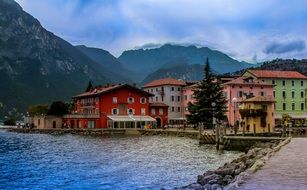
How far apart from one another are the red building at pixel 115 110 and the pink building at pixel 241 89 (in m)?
16.6

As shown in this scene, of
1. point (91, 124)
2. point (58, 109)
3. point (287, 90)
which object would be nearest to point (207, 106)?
point (91, 124)

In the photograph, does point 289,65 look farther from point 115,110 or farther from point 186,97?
point 115,110

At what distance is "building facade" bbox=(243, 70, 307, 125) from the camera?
11344 cm

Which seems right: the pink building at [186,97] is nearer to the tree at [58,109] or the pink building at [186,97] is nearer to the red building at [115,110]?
the red building at [115,110]

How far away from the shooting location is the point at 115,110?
110 m

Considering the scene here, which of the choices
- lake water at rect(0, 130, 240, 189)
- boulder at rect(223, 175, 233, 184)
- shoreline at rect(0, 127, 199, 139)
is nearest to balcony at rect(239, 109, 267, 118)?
lake water at rect(0, 130, 240, 189)

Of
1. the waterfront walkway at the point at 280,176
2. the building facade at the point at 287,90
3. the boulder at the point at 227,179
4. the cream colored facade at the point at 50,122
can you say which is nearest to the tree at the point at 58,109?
the cream colored facade at the point at 50,122

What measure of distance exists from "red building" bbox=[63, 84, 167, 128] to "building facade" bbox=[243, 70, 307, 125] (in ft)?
83.7

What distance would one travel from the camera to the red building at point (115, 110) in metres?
108

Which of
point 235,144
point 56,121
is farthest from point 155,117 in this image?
point 235,144

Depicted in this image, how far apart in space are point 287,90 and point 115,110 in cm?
3932

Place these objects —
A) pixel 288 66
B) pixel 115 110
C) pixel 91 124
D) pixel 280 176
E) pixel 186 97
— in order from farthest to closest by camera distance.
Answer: pixel 288 66
pixel 186 97
pixel 115 110
pixel 91 124
pixel 280 176

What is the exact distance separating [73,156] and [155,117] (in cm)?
6856

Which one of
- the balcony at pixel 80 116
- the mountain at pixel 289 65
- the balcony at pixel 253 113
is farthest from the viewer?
the mountain at pixel 289 65
